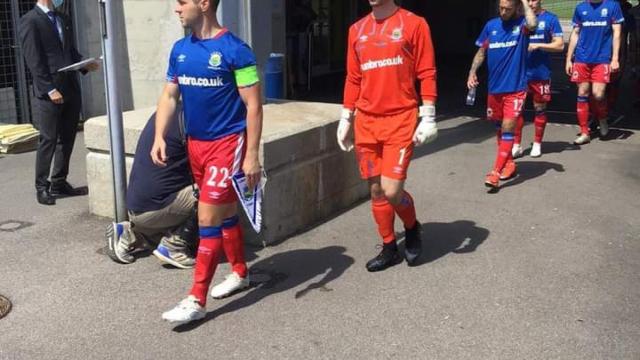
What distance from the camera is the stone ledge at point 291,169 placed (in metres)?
5.40

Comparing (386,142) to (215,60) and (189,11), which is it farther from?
(189,11)

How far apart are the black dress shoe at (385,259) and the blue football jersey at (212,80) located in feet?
4.67

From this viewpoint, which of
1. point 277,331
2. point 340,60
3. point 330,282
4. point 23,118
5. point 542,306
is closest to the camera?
point 277,331

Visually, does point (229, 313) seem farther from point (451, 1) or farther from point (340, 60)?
point (451, 1)

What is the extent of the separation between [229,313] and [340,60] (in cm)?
1430

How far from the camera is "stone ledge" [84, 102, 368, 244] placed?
5.40 m

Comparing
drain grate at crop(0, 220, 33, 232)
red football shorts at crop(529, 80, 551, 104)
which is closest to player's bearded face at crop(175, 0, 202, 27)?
drain grate at crop(0, 220, 33, 232)

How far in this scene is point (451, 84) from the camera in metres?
16.3

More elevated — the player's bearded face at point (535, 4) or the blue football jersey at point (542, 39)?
the player's bearded face at point (535, 4)

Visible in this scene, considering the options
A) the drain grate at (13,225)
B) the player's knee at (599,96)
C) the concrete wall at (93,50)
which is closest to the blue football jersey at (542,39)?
the player's knee at (599,96)

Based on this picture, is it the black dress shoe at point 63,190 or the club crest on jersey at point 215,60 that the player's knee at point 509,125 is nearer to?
the club crest on jersey at point 215,60

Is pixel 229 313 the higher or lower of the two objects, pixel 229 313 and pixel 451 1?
the lower

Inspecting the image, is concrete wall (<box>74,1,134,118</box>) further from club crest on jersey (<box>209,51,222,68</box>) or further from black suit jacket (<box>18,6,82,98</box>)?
club crest on jersey (<box>209,51,222,68</box>)

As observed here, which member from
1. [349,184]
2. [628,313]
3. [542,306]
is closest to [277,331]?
[542,306]
